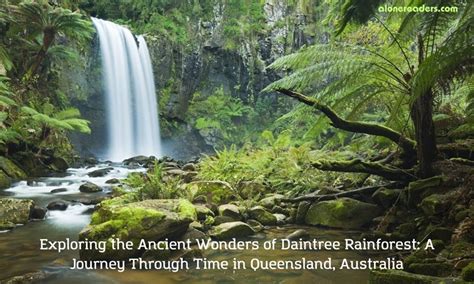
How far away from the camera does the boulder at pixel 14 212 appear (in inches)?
170

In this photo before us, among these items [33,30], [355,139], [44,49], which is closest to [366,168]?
[355,139]

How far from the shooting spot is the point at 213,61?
15.9 meters

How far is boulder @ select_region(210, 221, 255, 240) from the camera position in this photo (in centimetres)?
372

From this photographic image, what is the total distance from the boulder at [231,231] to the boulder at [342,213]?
2.46ft

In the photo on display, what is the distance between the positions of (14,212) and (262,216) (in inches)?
104

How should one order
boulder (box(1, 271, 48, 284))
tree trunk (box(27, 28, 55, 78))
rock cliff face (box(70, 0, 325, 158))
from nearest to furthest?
boulder (box(1, 271, 48, 284)), tree trunk (box(27, 28, 55, 78)), rock cliff face (box(70, 0, 325, 158))

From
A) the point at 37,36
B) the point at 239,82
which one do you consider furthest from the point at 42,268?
the point at 239,82

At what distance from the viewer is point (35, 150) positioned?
8.75 metres

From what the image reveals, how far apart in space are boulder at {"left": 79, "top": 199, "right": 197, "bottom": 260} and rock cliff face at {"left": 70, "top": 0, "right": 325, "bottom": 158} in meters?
11.5

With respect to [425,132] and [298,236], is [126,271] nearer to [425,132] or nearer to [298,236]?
[298,236]

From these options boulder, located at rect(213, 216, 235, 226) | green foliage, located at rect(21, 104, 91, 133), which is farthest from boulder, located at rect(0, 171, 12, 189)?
boulder, located at rect(213, 216, 235, 226)

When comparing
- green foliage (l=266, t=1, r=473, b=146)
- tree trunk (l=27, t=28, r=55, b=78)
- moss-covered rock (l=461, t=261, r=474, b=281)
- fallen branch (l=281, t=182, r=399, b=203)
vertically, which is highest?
tree trunk (l=27, t=28, r=55, b=78)

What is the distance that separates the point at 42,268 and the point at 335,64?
2829mm

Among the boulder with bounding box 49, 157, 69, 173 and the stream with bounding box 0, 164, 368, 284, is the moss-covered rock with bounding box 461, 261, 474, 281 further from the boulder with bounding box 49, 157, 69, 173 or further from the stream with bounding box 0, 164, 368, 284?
the boulder with bounding box 49, 157, 69, 173
